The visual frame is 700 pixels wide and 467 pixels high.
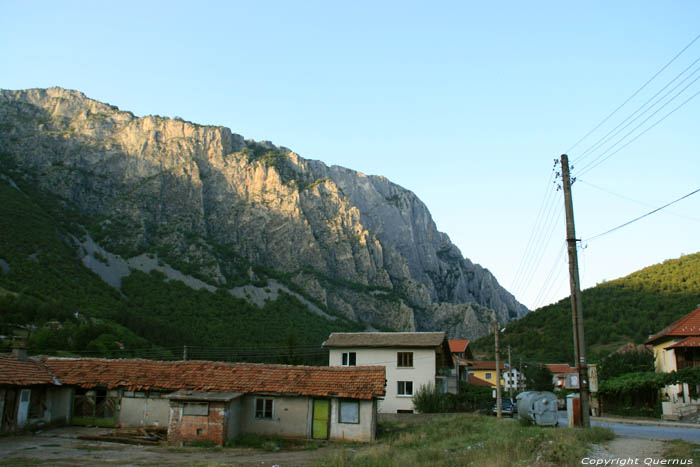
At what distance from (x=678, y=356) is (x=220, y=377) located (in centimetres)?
3219

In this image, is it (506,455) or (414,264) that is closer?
(506,455)

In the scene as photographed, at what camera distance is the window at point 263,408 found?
28500mm

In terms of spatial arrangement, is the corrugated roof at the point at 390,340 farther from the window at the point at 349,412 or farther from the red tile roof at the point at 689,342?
the window at the point at 349,412

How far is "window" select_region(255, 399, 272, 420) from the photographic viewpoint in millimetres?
28500

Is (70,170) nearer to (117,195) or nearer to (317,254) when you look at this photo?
(117,195)

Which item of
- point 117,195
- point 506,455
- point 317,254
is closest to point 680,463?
point 506,455

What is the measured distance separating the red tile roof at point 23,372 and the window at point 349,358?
24.3m

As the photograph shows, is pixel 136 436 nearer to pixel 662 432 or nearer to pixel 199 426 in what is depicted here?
pixel 199 426

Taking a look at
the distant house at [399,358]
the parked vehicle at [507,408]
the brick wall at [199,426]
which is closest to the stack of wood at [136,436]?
the brick wall at [199,426]

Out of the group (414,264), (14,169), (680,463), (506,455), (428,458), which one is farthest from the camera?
(414,264)

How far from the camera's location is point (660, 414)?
1335 inches

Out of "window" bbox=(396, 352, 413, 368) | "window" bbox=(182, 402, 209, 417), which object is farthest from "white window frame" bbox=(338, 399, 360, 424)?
"window" bbox=(396, 352, 413, 368)

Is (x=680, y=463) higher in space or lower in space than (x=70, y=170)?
lower

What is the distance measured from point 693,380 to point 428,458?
24976mm
